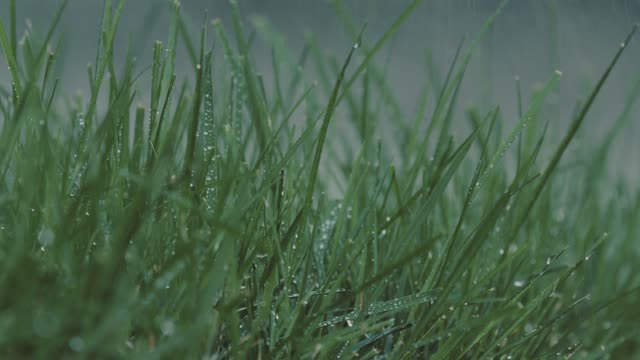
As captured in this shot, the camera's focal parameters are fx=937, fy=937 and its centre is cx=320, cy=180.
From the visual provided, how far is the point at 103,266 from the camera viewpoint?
1.15 ft

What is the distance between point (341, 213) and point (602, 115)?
0.71 metres

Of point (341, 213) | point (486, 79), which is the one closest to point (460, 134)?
point (486, 79)

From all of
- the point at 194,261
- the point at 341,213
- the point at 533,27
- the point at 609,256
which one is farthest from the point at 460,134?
the point at 533,27

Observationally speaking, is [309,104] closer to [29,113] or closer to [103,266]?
[29,113]

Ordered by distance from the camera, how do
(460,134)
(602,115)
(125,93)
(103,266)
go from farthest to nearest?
1. (602,115)
2. (460,134)
3. (125,93)
4. (103,266)

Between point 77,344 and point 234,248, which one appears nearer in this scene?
point 77,344

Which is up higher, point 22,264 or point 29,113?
point 29,113

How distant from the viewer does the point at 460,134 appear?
0.94m

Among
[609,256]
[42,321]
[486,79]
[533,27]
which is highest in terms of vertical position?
[533,27]

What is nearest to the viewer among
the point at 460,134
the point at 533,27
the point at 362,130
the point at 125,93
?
the point at 125,93

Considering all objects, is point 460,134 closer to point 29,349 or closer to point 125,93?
point 125,93

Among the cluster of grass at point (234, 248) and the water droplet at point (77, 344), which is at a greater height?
the cluster of grass at point (234, 248)

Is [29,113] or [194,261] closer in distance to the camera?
[194,261]

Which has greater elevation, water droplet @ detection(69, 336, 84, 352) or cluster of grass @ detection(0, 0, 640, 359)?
cluster of grass @ detection(0, 0, 640, 359)
